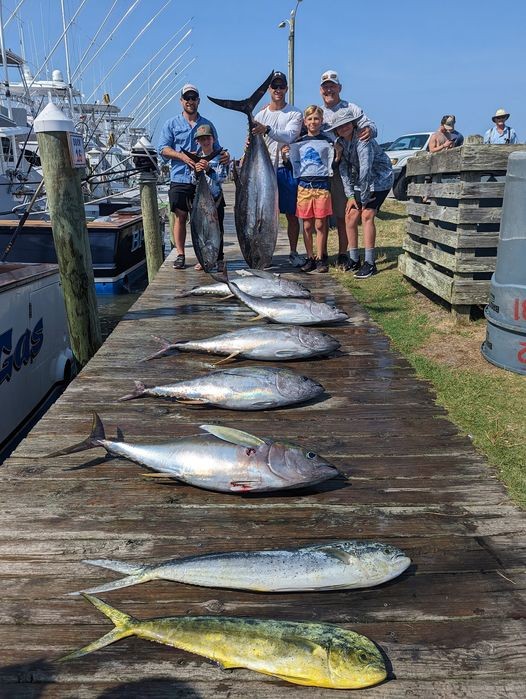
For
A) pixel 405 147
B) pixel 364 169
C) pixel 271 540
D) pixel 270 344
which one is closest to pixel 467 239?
pixel 364 169

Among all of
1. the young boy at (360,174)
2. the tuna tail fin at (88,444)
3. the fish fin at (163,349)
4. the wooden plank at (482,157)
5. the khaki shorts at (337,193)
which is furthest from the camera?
the khaki shorts at (337,193)

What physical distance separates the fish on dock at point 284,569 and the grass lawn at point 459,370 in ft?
4.99

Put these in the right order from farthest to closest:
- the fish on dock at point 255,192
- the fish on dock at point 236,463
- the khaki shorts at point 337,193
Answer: the khaki shorts at point 337,193, the fish on dock at point 255,192, the fish on dock at point 236,463

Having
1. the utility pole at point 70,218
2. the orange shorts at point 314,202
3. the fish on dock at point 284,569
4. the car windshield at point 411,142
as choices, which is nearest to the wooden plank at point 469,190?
the orange shorts at point 314,202

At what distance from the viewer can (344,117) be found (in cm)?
690

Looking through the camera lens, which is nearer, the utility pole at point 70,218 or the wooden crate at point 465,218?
the utility pole at point 70,218

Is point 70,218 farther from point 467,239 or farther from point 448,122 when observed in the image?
point 448,122

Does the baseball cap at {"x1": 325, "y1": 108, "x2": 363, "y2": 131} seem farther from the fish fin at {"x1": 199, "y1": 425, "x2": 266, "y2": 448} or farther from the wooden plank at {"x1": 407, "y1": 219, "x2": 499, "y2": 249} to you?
the fish fin at {"x1": 199, "y1": 425, "x2": 266, "y2": 448}

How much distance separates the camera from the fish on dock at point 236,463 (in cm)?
240

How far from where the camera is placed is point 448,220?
6.16 m

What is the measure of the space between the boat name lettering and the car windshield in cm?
1646

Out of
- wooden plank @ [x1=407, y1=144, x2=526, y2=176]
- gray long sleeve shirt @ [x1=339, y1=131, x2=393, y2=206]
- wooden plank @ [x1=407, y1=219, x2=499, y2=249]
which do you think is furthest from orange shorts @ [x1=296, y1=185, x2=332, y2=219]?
wooden plank @ [x1=407, y1=144, x2=526, y2=176]

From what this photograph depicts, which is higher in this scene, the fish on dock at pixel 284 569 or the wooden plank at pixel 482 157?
the wooden plank at pixel 482 157

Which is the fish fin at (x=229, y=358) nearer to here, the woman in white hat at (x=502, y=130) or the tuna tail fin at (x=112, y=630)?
the tuna tail fin at (x=112, y=630)
